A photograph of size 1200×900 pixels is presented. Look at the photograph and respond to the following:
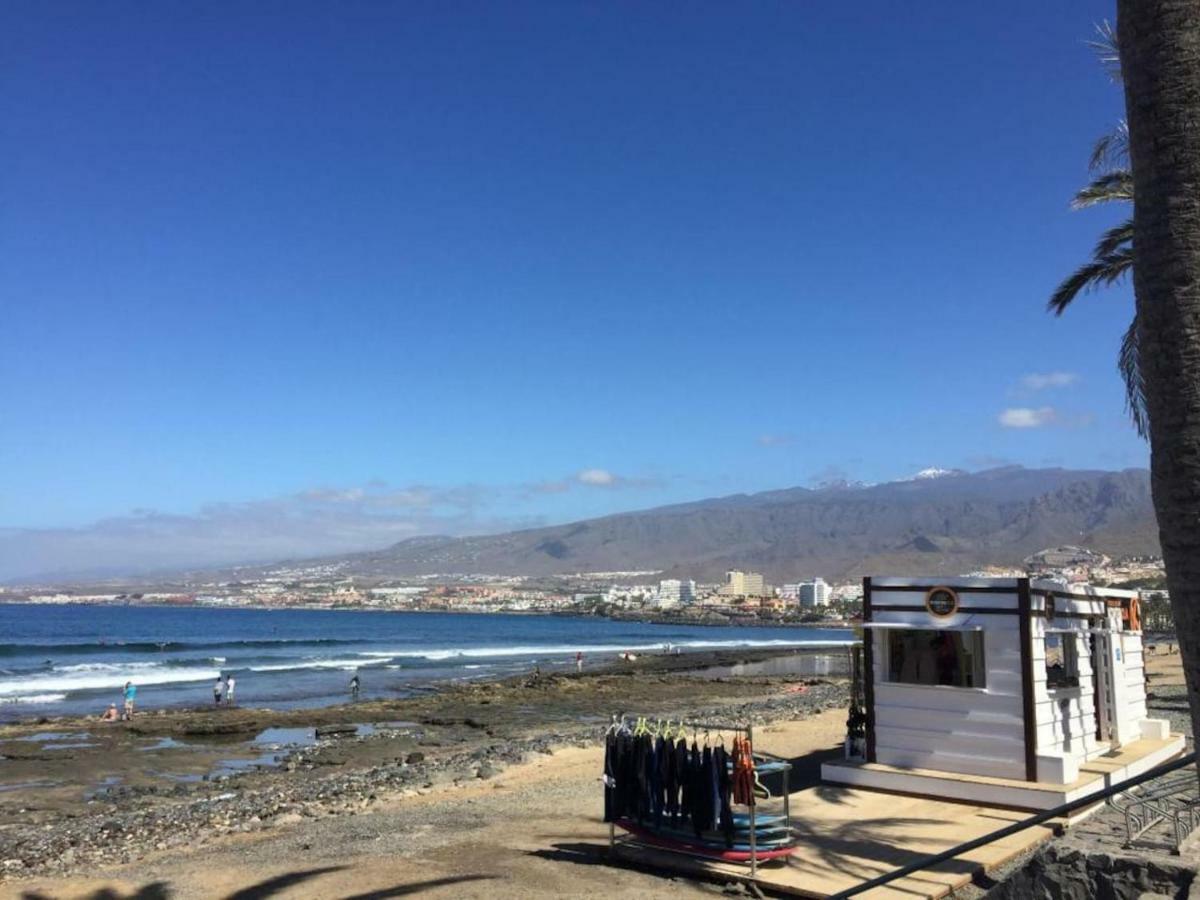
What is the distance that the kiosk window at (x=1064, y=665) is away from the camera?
11.6m

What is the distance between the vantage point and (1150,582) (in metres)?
104

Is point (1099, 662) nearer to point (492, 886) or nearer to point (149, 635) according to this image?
point (492, 886)

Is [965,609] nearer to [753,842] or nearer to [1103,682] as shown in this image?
[1103,682]

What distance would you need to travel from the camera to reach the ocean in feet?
132

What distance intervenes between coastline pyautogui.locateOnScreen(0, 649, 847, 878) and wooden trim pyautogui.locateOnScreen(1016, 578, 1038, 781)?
26.1 feet

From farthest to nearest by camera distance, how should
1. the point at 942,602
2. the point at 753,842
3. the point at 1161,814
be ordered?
1. the point at 942,602
2. the point at 753,842
3. the point at 1161,814

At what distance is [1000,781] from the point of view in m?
10.5

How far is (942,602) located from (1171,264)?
24.5 ft

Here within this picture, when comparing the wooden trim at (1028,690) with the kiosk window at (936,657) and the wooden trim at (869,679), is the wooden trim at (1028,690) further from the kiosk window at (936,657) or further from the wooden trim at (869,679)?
the wooden trim at (869,679)

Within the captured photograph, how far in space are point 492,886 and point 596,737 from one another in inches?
589

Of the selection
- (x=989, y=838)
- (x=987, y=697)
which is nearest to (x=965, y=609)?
(x=987, y=697)

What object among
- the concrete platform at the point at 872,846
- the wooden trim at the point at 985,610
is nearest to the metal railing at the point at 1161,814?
the concrete platform at the point at 872,846

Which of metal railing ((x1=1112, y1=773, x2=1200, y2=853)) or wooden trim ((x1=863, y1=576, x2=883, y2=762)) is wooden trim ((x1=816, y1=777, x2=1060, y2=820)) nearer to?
wooden trim ((x1=863, y1=576, x2=883, y2=762))

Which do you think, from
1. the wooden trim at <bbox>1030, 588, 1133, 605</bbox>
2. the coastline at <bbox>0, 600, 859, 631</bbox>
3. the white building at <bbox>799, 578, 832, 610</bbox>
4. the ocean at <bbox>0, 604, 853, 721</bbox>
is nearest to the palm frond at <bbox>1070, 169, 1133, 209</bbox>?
the wooden trim at <bbox>1030, 588, 1133, 605</bbox>
